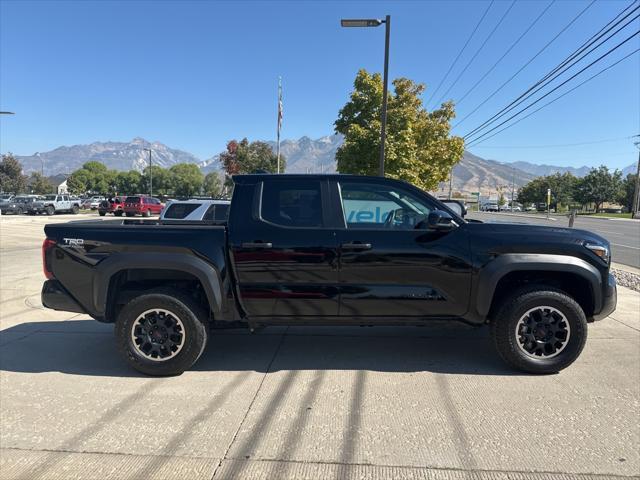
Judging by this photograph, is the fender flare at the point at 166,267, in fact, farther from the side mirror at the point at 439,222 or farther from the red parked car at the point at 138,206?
the red parked car at the point at 138,206

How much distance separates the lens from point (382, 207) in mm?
4273

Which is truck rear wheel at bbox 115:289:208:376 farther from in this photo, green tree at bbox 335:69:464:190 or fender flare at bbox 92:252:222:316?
green tree at bbox 335:69:464:190

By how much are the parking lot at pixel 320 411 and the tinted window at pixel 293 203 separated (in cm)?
143

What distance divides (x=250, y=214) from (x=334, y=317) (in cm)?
122

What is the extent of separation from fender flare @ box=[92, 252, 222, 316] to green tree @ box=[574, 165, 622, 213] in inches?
3325

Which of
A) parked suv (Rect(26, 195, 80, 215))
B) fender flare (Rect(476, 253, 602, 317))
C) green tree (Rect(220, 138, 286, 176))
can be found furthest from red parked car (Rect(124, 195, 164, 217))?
fender flare (Rect(476, 253, 602, 317))

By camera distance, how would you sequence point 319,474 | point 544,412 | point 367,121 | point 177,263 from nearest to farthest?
1. point 319,474
2. point 544,412
3. point 177,263
4. point 367,121

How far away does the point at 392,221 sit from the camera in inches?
164

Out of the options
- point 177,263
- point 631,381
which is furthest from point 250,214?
point 631,381

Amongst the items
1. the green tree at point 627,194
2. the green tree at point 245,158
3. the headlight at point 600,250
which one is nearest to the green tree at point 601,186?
the green tree at point 627,194

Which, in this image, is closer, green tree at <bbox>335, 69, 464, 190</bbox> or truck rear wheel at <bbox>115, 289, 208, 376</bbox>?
truck rear wheel at <bbox>115, 289, 208, 376</bbox>

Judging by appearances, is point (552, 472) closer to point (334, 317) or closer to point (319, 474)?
point (319, 474)

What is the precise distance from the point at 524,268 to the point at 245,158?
4899 centimetres

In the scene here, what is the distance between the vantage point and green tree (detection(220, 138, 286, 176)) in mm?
50438
